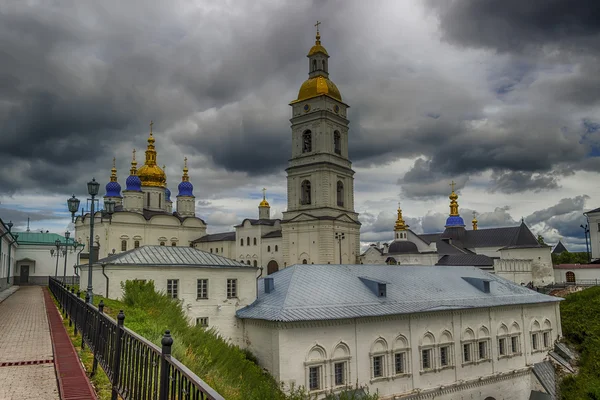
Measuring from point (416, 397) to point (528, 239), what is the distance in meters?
36.5

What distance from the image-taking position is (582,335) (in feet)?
111

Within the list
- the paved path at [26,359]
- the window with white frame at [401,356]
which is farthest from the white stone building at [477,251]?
the paved path at [26,359]

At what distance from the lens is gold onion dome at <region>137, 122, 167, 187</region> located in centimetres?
6175

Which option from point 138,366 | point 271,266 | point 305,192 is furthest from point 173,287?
point 271,266

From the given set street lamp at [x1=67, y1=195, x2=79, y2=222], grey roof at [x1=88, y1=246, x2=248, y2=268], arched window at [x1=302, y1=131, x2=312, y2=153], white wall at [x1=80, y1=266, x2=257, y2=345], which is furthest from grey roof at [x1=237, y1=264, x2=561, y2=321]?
arched window at [x1=302, y1=131, x2=312, y2=153]

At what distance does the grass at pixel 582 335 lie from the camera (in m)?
29.1

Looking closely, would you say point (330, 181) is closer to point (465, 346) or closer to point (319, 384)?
point (465, 346)

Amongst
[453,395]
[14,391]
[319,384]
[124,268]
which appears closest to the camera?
[14,391]

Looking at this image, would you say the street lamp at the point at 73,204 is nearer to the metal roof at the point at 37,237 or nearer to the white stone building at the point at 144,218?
the white stone building at the point at 144,218

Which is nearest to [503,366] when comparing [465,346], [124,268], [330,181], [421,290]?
[465,346]

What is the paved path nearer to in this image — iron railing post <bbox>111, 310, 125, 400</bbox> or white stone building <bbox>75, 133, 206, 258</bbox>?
iron railing post <bbox>111, 310, 125, 400</bbox>

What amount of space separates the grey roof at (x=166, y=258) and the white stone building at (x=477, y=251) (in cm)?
3165

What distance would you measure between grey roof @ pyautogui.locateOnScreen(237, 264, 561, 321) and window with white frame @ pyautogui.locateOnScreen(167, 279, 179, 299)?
3596 mm

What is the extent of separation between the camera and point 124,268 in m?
22.6
